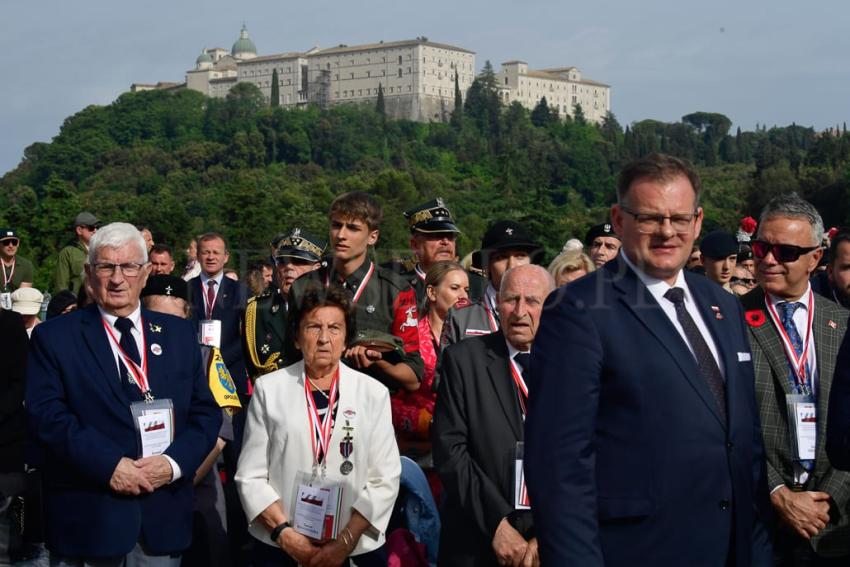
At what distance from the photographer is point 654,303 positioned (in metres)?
3.13

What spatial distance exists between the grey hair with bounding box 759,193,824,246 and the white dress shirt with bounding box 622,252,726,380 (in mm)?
1745

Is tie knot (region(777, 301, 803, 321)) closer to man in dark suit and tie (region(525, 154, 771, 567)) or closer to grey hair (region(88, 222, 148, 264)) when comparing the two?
man in dark suit and tie (region(525, 154, 771, 567))

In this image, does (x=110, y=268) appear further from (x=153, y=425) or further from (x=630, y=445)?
(x=630, y=445)

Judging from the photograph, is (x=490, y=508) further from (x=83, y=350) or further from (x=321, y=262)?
(x=321, y=262)

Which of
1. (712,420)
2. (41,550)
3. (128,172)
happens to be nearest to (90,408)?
(41,550)

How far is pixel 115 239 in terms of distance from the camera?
469cm

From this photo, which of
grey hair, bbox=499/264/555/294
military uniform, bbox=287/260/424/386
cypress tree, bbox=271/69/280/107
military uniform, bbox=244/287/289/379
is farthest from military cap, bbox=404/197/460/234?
cypress tree, bbox=271/69/280/107

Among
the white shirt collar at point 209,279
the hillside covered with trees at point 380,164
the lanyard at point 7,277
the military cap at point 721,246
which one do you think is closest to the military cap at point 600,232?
the military cap at point 721,246

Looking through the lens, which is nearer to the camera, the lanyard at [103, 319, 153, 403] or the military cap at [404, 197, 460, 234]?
the lanyard at [103, 319, 153, 403]

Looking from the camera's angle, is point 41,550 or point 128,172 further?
point 128,172

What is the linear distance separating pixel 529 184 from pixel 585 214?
1759 centimetres

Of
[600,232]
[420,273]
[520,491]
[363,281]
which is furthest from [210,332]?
[520,491]

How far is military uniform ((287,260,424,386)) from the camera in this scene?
5.75 meters

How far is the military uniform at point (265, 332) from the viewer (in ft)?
22.4
